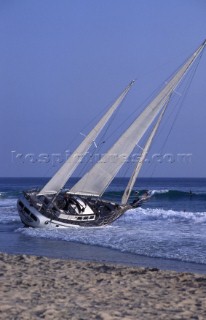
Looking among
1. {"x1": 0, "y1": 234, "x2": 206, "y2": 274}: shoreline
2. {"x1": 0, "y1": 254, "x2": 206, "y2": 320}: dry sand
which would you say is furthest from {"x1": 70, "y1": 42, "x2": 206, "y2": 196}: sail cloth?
{"x1": 0, "y1": 254, "x2": 206, "y2": 320}: dry sand

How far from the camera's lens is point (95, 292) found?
852 centimetres

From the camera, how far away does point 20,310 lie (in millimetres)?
6906

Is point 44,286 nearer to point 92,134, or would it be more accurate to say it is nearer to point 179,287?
point 179,287

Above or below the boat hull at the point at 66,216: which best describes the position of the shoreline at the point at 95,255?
above

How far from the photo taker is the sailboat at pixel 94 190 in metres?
22.0

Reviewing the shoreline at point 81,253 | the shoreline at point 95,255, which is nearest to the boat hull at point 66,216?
the shoreline at point 81,253

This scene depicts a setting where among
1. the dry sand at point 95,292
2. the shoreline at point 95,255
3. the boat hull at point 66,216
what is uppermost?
the dry sand at point 95,292

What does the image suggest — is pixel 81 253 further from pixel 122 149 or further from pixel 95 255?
pixel 122 149

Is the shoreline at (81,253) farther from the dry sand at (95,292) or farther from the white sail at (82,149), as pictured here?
the white sail at (82,149)

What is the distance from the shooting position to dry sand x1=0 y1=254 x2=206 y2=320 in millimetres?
7000

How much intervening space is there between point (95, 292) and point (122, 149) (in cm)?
1452

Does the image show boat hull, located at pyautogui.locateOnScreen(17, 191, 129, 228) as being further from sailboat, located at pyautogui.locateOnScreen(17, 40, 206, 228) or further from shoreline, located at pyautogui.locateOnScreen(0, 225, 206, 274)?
shoreline, located at pyautogui.locateOnScreen(0, 225, 206, 274)

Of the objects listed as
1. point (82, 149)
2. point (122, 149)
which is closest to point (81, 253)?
point (122, 149)

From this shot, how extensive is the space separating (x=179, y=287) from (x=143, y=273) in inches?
60.0
